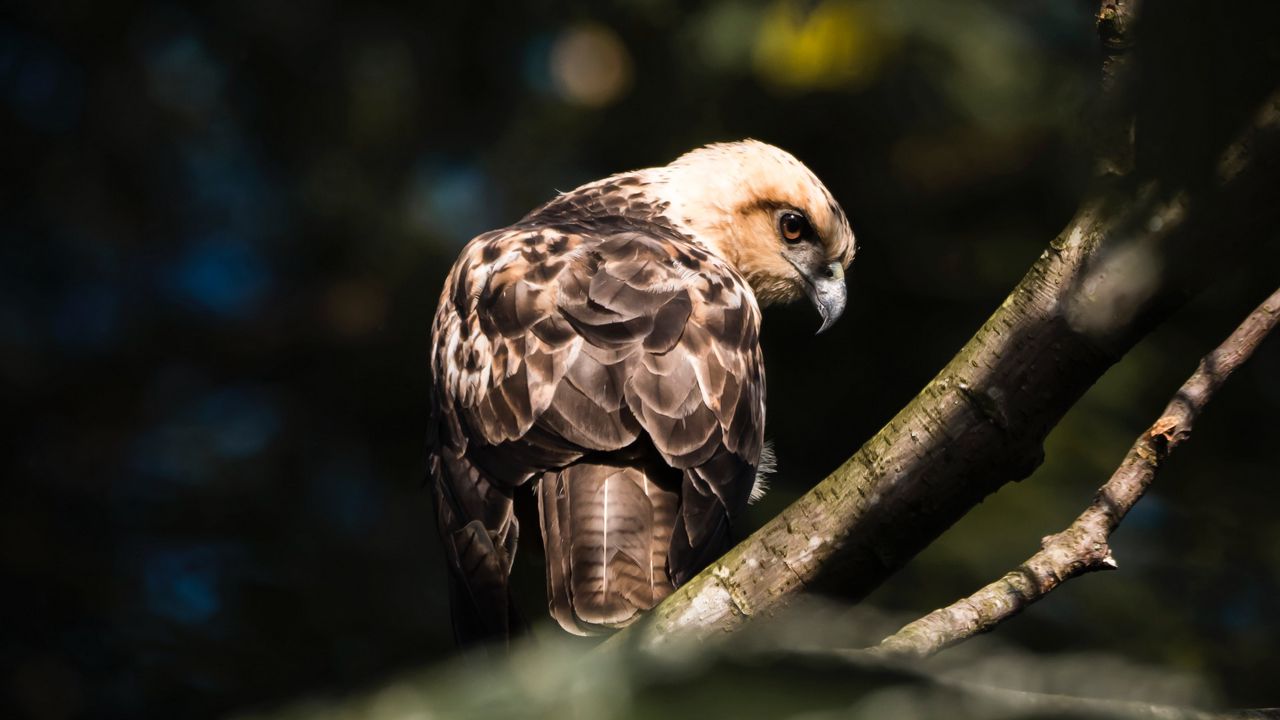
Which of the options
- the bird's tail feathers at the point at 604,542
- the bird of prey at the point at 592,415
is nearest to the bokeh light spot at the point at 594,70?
the bird of prey at the point at 592,415

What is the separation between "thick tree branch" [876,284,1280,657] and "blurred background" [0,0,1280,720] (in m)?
1.92

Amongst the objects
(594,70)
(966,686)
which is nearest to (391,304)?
(594,70)

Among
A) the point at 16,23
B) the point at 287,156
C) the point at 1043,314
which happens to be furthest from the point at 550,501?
the point at 16,23

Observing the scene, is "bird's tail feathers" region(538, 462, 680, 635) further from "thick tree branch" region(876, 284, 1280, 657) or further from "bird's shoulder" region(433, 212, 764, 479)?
"thick tree branch" region(876, 284, 1280, 657)

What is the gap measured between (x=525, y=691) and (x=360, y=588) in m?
6.44

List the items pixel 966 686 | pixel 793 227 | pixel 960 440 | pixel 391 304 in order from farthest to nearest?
1. pixel 391 304
2. pixel 793 227
3. pixel 960 440
4. pixel 966 686

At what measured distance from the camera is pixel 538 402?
3.97 metres

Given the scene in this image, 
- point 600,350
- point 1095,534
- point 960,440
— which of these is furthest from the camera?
point 600,350

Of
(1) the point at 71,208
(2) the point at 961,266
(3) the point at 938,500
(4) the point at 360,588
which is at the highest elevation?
(3) the point at 938,500

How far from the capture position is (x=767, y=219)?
5.80 meters

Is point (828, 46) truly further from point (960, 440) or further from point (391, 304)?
point (960, 440)

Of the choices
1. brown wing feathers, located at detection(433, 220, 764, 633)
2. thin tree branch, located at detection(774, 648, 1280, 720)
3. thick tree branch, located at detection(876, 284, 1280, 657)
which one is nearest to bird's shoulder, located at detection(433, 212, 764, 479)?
brown wing feathers, located at detection(433, 220, 764, 633)

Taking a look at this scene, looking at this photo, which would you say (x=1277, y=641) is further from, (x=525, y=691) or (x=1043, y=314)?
(x=525, y=691)

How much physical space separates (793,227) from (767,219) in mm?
120
